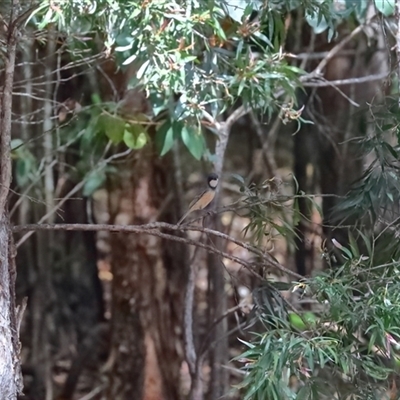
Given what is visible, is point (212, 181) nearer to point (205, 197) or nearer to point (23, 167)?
point (205, 197)

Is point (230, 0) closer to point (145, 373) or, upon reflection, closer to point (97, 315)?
point (145, 373)

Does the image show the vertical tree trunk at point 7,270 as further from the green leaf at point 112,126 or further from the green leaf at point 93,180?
the green leaf at point 93,180

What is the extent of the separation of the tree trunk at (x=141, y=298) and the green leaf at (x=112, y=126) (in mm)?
425

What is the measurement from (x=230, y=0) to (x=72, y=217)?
7.44ft

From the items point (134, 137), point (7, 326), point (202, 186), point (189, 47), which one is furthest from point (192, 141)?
point (202, 186)

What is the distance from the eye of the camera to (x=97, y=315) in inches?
161

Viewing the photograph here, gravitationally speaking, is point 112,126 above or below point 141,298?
above

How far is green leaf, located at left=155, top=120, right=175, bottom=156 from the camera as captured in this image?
2.03 m

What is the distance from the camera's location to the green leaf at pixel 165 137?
2.03 metres

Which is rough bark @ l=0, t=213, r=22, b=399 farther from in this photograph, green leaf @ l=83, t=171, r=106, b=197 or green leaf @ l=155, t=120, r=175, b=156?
green leaf @ l=83, t=171, r=106, b=197

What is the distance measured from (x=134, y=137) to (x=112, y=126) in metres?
0.08

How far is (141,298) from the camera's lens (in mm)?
2652

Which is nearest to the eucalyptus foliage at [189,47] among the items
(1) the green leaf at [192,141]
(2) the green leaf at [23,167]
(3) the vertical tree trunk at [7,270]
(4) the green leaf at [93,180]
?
(1) the green leaf at [192,141]

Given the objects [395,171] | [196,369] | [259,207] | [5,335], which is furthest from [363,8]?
[5,335]
